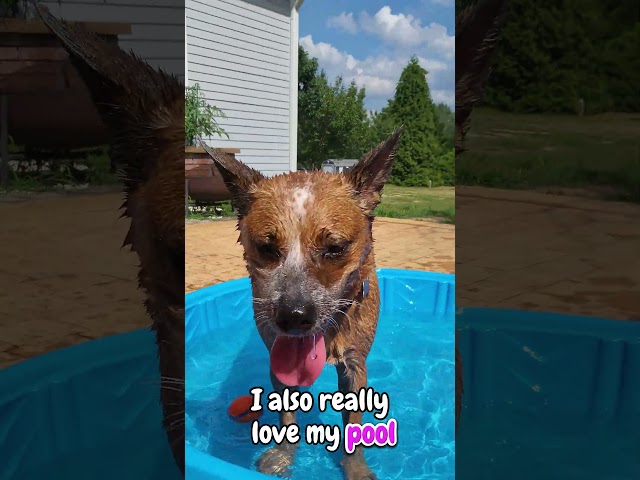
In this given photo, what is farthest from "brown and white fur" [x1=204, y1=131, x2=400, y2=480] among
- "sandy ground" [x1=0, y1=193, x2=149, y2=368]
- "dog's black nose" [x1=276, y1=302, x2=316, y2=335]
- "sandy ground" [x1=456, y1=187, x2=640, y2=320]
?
"sandy ground" [x1=456, y1=187, x2=640, y2=320]

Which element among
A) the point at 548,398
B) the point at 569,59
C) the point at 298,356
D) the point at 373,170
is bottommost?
the point at 548,398

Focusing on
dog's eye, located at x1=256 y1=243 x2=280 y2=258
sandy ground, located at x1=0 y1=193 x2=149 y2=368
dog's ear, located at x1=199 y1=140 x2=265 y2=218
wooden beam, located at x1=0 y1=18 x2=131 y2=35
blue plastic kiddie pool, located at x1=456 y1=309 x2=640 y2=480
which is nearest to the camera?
dog's eye, located at x1=256 y1=243 x2=280 y2=258

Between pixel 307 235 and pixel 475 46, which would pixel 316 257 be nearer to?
pixel 307 235

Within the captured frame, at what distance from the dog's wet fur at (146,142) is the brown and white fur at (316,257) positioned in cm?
22

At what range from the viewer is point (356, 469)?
2.32 meters

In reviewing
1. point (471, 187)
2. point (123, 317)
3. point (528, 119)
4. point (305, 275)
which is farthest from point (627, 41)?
point (305, 275)

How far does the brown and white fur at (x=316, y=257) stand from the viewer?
213 cm

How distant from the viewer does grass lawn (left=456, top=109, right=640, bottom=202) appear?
472 inches

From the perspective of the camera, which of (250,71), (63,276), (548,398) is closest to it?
(250,71)

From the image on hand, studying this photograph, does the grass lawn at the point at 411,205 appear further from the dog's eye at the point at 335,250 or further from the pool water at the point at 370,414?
the pool water at the point at 370,414

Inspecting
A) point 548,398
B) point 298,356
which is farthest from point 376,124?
point 548,398

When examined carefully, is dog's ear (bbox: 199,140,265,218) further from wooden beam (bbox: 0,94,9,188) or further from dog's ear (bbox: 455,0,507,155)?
wooden beam (bbox: 0,94,9,188)

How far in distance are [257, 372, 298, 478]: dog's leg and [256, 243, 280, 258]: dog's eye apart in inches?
17.9

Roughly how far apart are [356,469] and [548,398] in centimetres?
193
